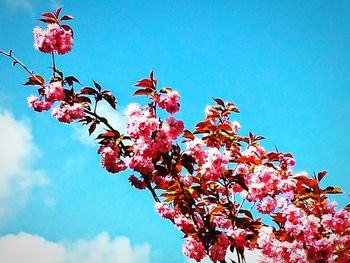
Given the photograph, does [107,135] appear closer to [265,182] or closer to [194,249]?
[194,249]

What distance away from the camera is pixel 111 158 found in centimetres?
433

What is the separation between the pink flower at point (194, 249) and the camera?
4.12 metres

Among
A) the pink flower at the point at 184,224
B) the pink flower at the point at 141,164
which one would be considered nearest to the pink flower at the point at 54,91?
the pink flower at the point at 141,164

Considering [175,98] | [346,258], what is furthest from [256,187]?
[175,98]

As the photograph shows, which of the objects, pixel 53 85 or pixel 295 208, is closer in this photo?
pixel 53 85

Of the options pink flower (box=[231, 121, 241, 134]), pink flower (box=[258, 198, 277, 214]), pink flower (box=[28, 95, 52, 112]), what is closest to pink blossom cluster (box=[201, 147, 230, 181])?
pink flower (box=[258, 198, 277, 214])

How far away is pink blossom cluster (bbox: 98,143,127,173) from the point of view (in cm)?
430

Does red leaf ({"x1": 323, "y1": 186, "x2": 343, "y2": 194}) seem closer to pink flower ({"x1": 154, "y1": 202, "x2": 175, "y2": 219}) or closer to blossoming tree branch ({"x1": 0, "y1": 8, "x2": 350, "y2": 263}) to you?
blossoming tree branch ({"x1": 0, "y1": 8, "x2": 350, "y2": 263})

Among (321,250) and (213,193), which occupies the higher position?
(213,193)

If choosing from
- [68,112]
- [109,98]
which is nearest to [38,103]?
[68,112]

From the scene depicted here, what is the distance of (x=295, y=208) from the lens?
15.4 feet

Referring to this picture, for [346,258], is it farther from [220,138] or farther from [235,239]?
[220,138]

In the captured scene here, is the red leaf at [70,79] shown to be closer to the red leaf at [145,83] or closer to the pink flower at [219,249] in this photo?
the red leaf at [145,83]

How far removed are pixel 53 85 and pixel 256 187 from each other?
2.91 meters
